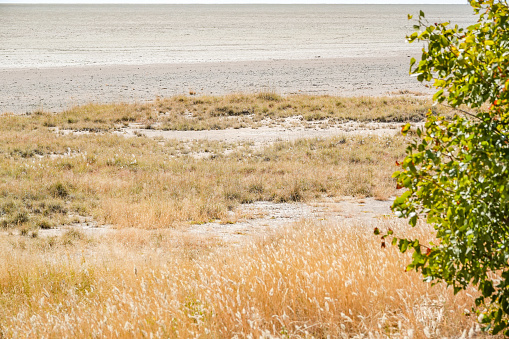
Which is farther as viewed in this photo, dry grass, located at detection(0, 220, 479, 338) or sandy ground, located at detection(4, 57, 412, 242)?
sandy ground, located at detection(4, 57, 412, 242)

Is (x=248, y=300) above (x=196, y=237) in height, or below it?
above

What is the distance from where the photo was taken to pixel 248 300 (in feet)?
12.8

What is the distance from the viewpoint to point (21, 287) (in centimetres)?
521

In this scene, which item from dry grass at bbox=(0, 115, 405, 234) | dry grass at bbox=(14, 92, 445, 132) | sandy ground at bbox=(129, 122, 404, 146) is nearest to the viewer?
dry grass at bbox=(0, 115, 405, 234)

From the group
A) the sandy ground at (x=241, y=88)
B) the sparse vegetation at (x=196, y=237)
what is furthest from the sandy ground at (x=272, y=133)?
the sparse vegetation at (x=196, y=237)

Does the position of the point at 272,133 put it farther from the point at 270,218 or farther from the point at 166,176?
the point at 270,218

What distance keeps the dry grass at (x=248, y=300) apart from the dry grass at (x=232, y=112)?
547 inches

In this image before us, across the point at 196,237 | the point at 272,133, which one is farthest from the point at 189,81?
the point at 196,237

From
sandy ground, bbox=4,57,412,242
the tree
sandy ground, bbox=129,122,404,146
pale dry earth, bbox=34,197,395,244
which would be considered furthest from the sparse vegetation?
sandy ground, bbox=129,122,404,146

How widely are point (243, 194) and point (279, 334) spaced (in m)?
7.04

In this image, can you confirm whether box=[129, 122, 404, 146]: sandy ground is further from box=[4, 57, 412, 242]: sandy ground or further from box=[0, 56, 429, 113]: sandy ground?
box=[0, 56, 429, 113]: sandy ground

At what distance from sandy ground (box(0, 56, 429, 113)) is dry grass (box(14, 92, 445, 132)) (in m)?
3.58

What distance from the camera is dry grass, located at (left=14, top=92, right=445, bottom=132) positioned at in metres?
19.5

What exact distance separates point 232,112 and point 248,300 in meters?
17.9
